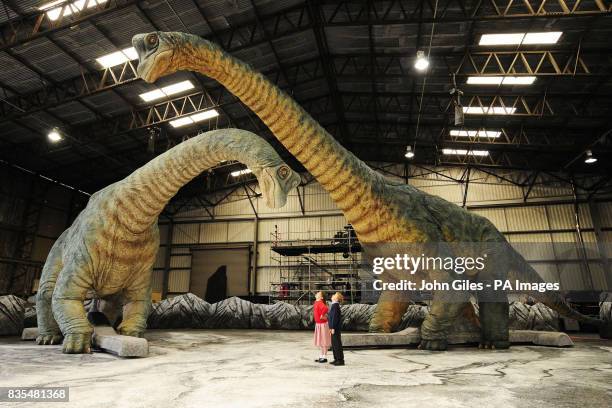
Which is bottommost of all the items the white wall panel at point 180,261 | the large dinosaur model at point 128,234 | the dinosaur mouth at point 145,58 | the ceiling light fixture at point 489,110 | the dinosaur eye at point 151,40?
the large dinosaur model at point 128,234

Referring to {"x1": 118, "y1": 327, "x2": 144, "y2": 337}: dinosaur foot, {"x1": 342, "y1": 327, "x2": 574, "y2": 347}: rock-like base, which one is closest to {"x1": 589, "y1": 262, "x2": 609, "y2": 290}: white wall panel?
{"x1": 342, "y1": 327, "x2": 574, "y2": 347}: rock-like base

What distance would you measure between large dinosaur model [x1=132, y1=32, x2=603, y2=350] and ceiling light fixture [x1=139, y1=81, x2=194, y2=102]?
11.2 meters

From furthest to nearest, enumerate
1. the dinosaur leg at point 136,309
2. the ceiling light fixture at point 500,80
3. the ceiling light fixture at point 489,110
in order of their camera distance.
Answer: the ceiling light fixture at point 489,110 → the ceiling light fixture at point 500,80 → the dinosaur leg at point 136,309

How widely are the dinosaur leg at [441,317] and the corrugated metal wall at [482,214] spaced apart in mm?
17672

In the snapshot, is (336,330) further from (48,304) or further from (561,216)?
(561,216)

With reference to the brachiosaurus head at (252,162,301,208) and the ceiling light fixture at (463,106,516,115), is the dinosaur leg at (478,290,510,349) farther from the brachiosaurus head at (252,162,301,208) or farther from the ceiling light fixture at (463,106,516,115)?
the ceiling light fixture at (463,106,516,115)

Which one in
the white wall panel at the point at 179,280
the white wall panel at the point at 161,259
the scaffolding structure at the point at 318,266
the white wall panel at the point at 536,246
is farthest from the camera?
the white wall panel at the point at 161,259

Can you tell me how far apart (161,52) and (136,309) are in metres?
3.58

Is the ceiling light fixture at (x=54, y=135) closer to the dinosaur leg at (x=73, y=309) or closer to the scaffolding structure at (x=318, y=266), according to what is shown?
the scaffolding structure at (x=318, y=266)

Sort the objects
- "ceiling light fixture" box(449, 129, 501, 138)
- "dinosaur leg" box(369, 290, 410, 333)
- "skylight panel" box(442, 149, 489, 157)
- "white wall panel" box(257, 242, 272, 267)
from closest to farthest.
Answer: "dinosaur leg" box(369, 290, 410, 333)
"ceiling light fixture" box(449, 129, 501, 138)
"skylight panel" box(442, 149, 489, 157)
"white wall panel" box(257, 242, 272, 267)

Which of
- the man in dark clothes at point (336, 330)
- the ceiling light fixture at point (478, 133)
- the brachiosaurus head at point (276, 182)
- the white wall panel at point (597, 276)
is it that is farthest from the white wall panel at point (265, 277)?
the brachiosaurus head at point (276, 182)

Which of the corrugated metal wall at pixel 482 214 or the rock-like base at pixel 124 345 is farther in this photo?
the corrugated metal wall at pixel 482 214

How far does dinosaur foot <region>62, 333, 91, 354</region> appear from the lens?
157 inches

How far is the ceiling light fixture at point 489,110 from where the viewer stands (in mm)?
14561
